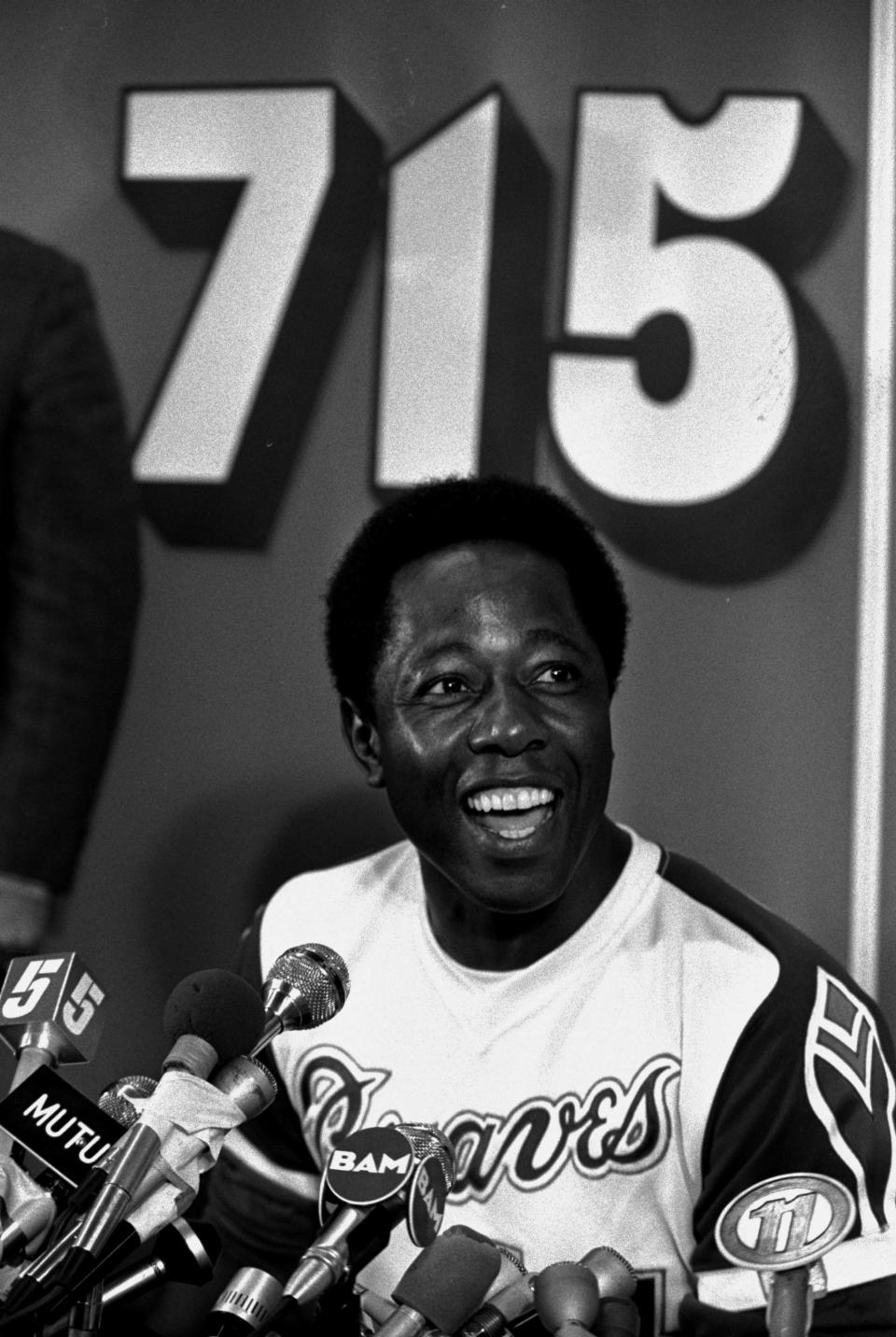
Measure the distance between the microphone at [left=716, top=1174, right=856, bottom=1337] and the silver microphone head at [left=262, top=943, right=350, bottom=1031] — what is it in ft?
1.29

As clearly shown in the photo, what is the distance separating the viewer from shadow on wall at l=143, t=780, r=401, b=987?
259 centimetres

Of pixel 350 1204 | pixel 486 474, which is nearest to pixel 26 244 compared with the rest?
pixel 486 474

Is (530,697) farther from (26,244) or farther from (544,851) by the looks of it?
(26,244)

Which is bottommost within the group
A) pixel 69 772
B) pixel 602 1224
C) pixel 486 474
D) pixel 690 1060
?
pixel 602 1224

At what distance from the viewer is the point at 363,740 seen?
2.31m

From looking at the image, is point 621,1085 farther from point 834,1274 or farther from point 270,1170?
point 270,1170

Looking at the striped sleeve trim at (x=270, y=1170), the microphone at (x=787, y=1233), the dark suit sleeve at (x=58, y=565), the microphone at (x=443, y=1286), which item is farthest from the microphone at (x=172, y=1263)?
the dark suit sleeve at (x=58, y=565)

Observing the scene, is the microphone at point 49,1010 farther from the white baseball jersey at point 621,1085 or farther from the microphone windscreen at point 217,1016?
the white baseball jersey at point 621,1085

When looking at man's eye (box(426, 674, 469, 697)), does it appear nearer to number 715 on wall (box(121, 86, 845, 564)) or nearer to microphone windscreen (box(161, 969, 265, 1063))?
number 715 on wall (box(121, 86, 845, 564))

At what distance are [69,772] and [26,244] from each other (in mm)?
821

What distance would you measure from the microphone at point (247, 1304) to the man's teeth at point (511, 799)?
0.78 metres

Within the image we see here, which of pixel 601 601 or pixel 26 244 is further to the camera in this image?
pixel 26 244

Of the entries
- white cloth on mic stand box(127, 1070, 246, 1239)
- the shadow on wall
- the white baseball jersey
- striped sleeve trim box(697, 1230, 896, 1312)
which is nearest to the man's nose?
the white baseball jersey

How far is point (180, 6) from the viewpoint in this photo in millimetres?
2650
